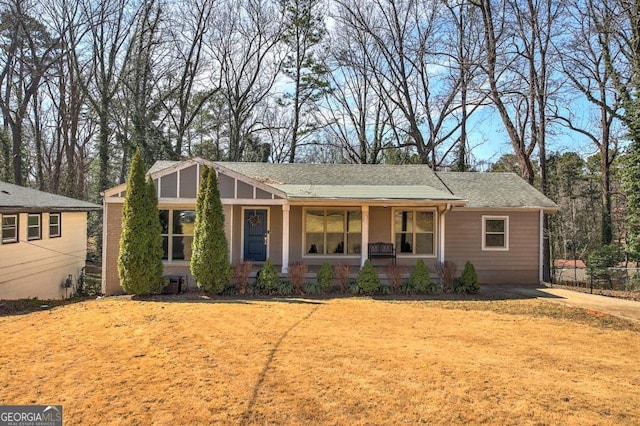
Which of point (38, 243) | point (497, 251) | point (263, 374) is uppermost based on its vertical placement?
point (38, 243)

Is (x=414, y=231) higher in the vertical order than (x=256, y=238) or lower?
higher

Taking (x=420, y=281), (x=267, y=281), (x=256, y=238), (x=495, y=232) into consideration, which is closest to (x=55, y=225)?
(x=256, y=238)

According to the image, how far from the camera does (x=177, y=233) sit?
11953 mm

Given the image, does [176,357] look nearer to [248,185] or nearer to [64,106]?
[248,185]

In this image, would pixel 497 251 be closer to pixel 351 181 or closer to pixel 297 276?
pixel 351 181

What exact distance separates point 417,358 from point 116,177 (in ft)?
102

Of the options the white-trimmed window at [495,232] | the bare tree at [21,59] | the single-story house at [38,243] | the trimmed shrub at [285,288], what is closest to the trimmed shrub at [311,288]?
the trimmed shrub at [285,288]

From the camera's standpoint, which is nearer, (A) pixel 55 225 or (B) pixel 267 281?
(B) pixel 267 281

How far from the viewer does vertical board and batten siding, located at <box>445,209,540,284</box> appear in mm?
13000

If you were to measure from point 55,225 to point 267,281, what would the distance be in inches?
408

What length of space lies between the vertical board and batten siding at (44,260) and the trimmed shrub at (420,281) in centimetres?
1262

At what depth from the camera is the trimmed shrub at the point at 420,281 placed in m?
11.0

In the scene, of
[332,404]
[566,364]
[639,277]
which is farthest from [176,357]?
[639,277]

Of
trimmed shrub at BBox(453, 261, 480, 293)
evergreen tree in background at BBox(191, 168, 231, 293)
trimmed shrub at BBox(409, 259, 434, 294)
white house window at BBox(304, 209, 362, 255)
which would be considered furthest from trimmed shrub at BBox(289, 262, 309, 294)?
trimmed shrub at BBox(453, 261, 480, 293)
